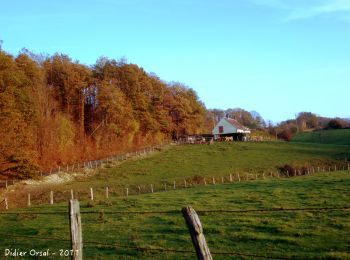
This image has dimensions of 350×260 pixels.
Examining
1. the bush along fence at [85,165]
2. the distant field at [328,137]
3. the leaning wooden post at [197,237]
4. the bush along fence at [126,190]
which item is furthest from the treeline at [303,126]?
the leaning wooden post at [197,237]

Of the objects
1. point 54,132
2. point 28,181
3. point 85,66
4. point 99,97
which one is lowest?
point 28,181

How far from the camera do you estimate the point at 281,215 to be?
16.0 meters

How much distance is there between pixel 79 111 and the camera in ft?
240

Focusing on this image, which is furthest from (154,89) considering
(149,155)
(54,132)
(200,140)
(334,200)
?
(334,200)

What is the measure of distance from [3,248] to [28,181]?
109 feet

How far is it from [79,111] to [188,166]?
91.5 ft

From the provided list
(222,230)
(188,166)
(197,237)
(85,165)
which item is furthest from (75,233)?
(85,165)

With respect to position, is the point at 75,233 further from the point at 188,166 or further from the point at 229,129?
the point at 229,129

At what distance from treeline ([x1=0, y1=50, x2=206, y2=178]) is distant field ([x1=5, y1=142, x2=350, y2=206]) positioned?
7505mm

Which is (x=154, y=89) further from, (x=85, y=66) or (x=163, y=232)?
(x=163, y=232)

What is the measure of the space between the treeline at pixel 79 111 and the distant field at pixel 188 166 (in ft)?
24.6

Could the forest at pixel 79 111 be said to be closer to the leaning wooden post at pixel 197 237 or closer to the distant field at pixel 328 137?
the distant field at pixel 328 137

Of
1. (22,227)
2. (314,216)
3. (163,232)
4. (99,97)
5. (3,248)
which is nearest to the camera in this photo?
(3,248)

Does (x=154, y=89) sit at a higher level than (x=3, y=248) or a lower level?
higher
